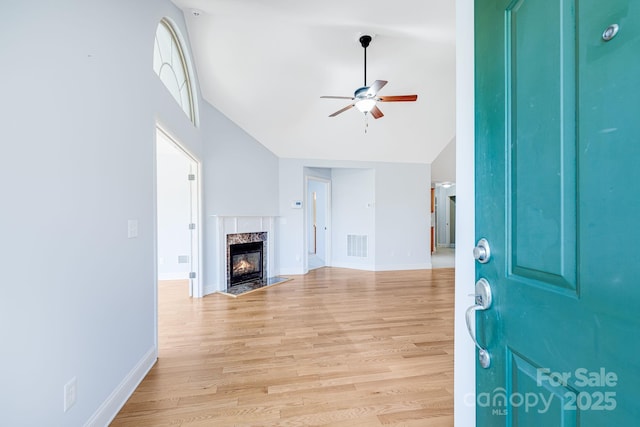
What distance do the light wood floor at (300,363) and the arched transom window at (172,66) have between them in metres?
2.61

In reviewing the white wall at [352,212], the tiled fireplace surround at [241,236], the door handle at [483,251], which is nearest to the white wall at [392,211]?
the white wall at [352,212]

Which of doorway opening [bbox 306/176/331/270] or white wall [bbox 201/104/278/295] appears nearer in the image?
white wall [bbox 201/104/278/295]

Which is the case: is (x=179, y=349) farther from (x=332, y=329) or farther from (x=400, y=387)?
(x=400, y=387)

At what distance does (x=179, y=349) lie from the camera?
2.52 m

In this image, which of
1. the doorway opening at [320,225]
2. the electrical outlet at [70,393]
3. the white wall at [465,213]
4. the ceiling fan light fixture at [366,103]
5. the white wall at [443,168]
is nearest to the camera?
the white wall at [465,213]

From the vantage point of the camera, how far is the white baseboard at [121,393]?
156 cm

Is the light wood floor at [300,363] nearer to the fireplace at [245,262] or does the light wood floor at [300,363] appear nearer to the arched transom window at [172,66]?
the fireplace at [245,262]

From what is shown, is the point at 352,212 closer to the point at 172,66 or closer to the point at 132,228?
the point at 172,66

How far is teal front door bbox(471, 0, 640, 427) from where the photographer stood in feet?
1.57

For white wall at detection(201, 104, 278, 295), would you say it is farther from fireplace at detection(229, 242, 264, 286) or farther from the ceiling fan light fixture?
the ceiling fan light fixture

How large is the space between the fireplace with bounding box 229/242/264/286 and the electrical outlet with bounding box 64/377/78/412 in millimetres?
3227

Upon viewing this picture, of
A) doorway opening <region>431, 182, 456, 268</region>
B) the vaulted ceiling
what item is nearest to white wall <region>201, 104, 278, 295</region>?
the vaulted ceiling

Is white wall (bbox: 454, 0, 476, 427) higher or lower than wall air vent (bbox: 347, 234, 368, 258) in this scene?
higher

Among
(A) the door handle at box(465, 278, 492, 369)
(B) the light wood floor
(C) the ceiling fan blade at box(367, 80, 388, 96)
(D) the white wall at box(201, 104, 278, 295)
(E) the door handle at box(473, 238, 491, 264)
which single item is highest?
(C) the ceiling fan blade at box(367, 80, 388, 96)
